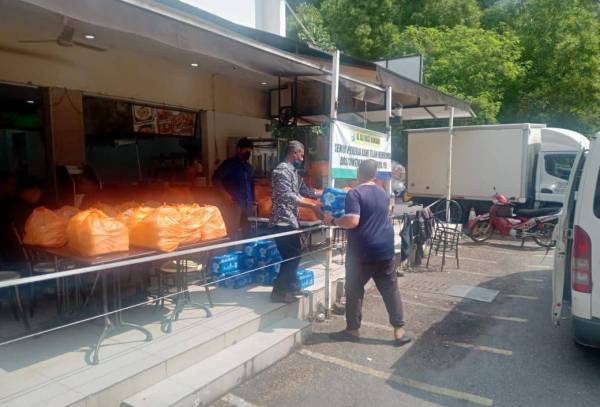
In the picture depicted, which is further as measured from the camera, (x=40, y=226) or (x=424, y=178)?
(x=424, y=178)

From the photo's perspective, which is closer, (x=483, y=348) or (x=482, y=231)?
(x=483, y=348)

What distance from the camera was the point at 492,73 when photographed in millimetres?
14133

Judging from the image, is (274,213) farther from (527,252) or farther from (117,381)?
(527,252)

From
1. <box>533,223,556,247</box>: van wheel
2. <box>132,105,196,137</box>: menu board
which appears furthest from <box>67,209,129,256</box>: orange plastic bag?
<box>533,223,556,247</box>: van wheel

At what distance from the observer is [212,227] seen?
4.09 m

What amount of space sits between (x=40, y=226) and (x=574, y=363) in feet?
15.6

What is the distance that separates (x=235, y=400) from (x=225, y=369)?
25cm

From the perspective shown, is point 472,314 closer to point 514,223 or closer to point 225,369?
point 225,369

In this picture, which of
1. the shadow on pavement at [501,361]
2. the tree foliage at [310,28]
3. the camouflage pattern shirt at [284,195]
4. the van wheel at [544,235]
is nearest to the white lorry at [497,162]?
the van wheel at [544,235]

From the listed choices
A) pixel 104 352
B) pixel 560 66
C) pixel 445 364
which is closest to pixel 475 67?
pixel 560 66

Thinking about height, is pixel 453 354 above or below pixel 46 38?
below

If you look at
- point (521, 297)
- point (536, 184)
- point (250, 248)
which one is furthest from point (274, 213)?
point (536, 184)

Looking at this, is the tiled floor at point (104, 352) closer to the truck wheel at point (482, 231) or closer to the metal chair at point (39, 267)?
the metal chair at point (39, 267)

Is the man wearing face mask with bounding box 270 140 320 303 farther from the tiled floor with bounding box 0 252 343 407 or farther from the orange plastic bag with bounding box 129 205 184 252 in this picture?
the orange plastic bag with bounding box 129 205 184 252
